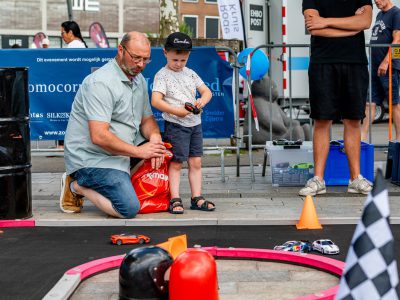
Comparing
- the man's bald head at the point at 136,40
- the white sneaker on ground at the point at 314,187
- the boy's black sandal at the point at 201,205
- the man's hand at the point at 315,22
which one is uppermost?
the man's hand at the point at 315,22

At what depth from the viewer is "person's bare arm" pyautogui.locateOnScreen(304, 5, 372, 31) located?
7.99 meters

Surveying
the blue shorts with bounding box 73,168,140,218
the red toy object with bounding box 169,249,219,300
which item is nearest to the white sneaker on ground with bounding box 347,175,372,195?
the blue shorts with bounding box 73,168,140,218

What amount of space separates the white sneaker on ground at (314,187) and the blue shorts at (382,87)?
3164 millimetres

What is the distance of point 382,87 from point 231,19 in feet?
34.7

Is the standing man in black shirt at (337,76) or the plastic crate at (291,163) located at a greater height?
the standing man in black shirt at (337,76)

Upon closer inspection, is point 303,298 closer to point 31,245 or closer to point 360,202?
point 31,245

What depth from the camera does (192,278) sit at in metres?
3.63

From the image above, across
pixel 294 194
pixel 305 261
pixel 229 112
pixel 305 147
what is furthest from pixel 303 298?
pixel 229 112

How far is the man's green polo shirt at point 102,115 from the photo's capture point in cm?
701

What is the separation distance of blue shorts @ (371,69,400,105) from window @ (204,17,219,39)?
5627 centimetres

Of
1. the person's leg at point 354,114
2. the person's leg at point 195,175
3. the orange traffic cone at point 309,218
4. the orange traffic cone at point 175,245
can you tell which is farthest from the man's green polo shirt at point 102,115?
the orange traffic cone at point 175,245

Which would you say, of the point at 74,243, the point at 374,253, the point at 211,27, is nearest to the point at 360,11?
the point at 74,243

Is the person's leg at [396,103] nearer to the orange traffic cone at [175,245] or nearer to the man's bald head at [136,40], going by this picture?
the man's bald head at [136,40]

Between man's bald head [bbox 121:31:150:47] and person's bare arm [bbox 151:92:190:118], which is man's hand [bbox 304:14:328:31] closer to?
person's bare arm [bbox 151:92:190:118]
